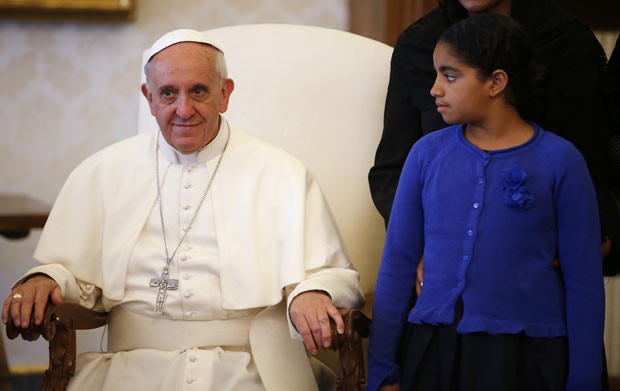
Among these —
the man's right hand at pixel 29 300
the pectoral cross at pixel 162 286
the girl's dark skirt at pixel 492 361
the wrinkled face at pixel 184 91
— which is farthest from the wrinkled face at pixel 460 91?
the man's right hand at pixel 29 300

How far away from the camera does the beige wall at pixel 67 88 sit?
14.9 ft

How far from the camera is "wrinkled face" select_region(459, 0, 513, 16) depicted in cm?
289

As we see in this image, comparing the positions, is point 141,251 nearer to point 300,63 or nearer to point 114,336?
point 114,336

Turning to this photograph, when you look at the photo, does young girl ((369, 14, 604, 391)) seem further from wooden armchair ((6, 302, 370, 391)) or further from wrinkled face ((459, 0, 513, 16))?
wrinkled face ((459, 0, 513, 16))

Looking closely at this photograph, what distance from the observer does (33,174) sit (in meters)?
4.62

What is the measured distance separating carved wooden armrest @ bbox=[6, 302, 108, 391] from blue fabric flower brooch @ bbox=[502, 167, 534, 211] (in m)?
1.27

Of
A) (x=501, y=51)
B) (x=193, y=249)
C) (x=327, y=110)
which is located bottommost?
(x=193, y=249)

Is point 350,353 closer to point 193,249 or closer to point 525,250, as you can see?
point 525,250

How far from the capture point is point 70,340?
2773mm

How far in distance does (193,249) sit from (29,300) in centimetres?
54

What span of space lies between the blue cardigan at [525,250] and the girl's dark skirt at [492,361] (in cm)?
3

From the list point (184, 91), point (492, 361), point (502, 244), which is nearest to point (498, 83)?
point (502, 244)

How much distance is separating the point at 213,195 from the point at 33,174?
1.86 metres

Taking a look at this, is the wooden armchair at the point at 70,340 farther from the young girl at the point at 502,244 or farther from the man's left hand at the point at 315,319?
the young girl at the point at 502,244
